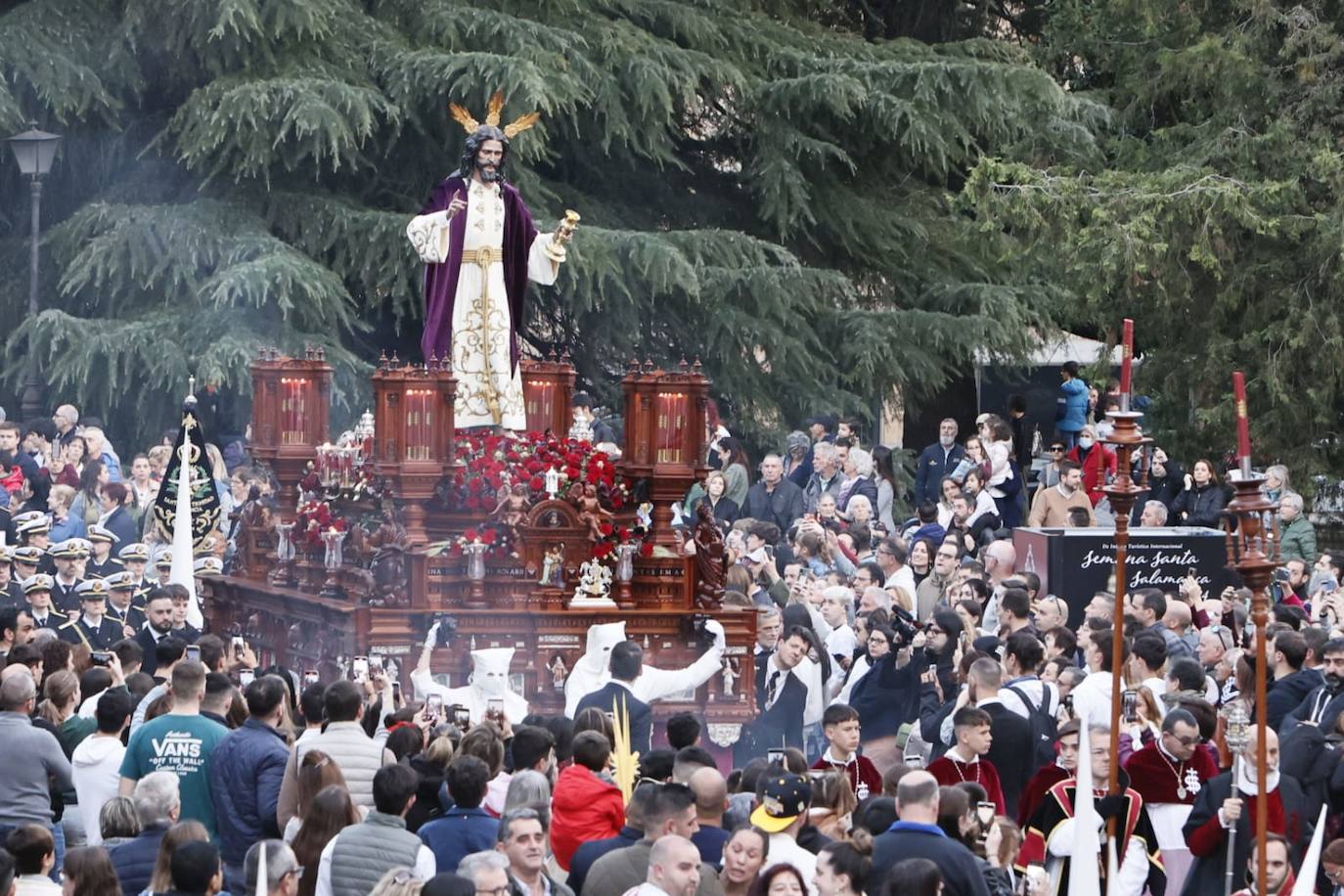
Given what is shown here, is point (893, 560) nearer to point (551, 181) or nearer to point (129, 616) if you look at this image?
point (129, 616)

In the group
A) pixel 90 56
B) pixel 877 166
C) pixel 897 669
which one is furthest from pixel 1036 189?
pixel 897 669

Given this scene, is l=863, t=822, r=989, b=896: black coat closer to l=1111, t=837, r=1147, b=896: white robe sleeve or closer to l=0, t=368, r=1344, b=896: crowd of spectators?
l=0, t=368, r=1344, b=896: crowd of spectators

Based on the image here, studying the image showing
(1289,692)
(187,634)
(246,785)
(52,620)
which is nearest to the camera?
(246,785)

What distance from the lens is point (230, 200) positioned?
2552 centimetres

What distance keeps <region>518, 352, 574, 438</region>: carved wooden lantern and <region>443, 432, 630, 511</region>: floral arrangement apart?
6.87ft

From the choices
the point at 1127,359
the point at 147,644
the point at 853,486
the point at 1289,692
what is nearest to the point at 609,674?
the point at 147,644

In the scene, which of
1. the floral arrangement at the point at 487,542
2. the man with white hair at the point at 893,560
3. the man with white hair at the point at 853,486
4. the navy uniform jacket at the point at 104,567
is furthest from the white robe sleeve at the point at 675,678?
the man with white hair at the point at 853,486

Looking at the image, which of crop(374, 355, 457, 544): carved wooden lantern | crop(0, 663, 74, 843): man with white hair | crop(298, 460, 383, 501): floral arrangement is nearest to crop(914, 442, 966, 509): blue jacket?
crop(298, 460, 383, 501): floral arrangement

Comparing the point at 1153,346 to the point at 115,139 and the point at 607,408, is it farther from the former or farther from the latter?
the point at 115,139

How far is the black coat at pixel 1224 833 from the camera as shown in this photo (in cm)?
1047

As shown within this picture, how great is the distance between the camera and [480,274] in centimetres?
1783

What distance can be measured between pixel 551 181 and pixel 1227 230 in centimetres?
745

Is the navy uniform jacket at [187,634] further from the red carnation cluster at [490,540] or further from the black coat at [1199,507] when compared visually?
the black coat at [1199,507]

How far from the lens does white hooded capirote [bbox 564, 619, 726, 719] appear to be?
13930 mm
